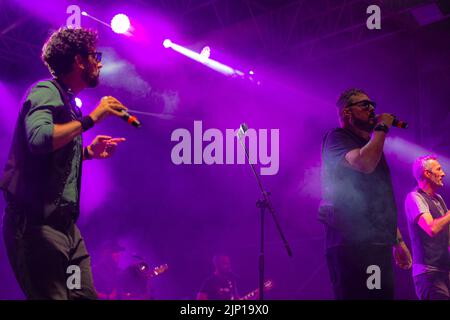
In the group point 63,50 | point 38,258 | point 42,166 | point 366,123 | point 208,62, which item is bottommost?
point 38,258

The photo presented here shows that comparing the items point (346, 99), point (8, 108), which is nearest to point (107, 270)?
point (8, 108)

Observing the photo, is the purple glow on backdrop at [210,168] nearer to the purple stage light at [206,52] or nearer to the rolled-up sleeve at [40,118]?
the purple stage light at [206,52]

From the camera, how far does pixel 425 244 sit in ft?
15.4

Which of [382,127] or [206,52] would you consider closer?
[382,127]

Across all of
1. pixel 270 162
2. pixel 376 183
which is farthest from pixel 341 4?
pixel 376 183

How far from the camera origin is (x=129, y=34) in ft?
27.5

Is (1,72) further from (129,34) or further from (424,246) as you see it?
(424,246)

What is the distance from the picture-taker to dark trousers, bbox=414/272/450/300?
4.56m

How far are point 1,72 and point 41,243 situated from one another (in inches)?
314

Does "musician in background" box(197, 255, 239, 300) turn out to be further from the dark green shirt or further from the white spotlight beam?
the dark green shirt

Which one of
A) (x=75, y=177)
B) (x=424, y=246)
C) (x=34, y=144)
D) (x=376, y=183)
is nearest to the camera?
(x=34, y=144)

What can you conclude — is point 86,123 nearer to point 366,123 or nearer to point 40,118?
point 40,118

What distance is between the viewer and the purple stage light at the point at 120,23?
8078mm

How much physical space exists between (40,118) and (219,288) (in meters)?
6.02
